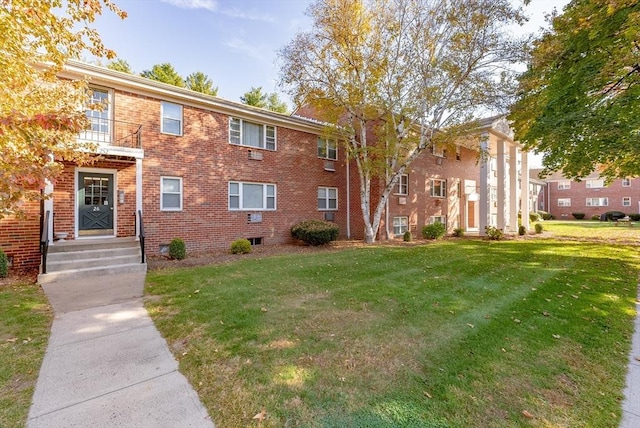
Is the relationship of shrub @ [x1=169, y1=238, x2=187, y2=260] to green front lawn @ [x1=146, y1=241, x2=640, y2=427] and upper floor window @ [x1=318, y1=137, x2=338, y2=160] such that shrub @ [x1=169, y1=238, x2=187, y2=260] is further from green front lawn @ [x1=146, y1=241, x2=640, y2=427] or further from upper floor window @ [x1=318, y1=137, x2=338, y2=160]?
upper floor window @ [x1=318, y1=137, x2=338, y2=160]

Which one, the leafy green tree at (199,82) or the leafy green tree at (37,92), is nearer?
the leafy green tree at (37,92)

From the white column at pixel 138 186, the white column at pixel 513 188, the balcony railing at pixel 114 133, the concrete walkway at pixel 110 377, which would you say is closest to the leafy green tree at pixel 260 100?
the white column at pixel 513 188

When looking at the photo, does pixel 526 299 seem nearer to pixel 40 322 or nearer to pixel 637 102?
pixel 637 102

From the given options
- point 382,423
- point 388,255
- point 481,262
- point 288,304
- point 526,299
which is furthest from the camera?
point 388,255

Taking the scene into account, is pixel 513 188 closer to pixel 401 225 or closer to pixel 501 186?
pixel 501 186

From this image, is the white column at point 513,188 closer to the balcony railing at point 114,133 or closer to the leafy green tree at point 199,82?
the balcony railing at point 114,133

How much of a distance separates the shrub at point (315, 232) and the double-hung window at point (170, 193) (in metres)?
5.02

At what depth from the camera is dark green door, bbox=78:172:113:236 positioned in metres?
9.02

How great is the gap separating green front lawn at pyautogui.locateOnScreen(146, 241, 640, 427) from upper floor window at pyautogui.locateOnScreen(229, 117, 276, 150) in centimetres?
672

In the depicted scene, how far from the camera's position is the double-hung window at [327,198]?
49.5 feet

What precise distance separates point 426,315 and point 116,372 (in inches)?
166

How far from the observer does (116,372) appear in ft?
10.3

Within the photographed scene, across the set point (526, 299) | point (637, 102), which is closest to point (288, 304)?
point (526, 299)

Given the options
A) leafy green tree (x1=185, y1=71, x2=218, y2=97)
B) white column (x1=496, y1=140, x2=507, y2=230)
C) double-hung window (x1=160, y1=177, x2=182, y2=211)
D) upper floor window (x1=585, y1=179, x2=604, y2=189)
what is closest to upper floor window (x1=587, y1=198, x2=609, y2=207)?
upper floor window (x1=585, y1=179, x2=604, y2=189)
